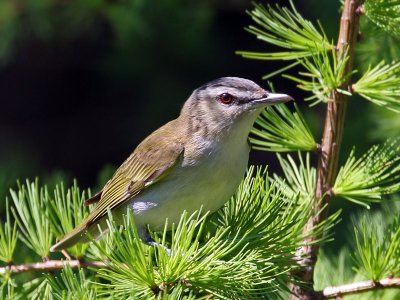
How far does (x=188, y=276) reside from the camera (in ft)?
7.55

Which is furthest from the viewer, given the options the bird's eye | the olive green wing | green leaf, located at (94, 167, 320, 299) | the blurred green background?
the blurred green background

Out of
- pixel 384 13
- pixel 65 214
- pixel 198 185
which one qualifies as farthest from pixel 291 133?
pixel 65 214

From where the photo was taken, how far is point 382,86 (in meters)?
2.71

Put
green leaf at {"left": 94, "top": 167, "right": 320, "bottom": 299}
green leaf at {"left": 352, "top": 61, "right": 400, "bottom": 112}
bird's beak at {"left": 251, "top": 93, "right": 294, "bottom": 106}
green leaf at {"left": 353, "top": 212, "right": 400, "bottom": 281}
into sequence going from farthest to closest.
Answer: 1. bird's beak at {"left": 251, "top": 93, "right": 294, "bottom": 106}
2. green leaf at {"left": 352, "top": 61, "right": 400, "bottom": 112}
3. green leaf at {"left": 353, "top": 212, "right": 400, "bottom": 281}
4. green leaf at {"left": 94, "top": 167, "right": 320, "bottom": 299}

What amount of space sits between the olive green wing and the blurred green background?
349 millimetres

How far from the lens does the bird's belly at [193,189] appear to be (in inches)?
117

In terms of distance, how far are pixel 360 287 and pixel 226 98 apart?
106 centimetres

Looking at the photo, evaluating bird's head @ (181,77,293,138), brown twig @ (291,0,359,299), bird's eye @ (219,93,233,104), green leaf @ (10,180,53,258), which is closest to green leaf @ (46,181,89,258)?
green leaf @ (10,180,53,258)

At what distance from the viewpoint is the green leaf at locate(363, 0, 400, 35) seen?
272cm

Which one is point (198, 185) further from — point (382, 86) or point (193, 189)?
point (382, 86)

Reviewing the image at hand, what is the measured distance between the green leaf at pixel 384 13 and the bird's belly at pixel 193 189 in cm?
79

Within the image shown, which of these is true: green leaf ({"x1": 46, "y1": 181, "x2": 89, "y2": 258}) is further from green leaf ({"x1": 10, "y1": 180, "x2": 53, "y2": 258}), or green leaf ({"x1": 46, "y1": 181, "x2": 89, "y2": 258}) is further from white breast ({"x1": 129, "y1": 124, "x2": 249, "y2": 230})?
white breast ({"x1": 129, "y1": 124, "x2": 249, "y2": 230})

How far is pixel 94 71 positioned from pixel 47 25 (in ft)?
5.76

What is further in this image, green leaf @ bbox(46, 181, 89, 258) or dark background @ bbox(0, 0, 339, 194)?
dark background @ bbox(0, 0, 339, 194)
